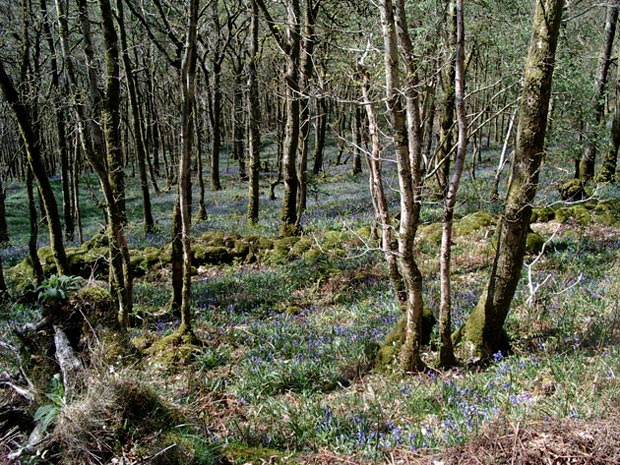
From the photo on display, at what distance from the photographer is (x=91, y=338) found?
4.77m

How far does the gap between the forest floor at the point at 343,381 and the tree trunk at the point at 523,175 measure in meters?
0.25

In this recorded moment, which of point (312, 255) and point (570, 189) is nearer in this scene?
point (312, 255)

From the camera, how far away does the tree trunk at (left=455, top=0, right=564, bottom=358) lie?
4.63 m

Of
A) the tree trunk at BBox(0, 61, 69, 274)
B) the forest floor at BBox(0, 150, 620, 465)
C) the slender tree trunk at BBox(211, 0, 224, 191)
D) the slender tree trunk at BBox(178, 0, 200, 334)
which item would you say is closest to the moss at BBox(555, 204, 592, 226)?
the forest floor at BBox(0, 150, 620, 465)

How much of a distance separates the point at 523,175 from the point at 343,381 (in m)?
3.03

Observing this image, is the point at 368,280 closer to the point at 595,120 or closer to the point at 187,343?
the point at 187,343

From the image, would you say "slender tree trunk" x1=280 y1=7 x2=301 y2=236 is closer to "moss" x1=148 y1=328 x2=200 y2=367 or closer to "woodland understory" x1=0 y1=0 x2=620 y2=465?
"woodland understory" x1=0 y1=0 x2=620 y2=465

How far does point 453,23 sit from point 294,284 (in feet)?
30.1

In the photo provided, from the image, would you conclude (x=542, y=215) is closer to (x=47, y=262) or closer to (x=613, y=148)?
(x=613, y=148)

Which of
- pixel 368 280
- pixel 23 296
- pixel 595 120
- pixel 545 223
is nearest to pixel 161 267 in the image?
pixel 23 296

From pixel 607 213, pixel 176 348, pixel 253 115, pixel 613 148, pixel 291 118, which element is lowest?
pixel 176 348

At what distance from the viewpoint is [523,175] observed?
4.80 metres

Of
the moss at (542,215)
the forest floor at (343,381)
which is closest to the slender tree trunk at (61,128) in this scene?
the forest floor at (343,381)

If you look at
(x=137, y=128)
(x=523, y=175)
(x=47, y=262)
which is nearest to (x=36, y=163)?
(x=47, y=262)
